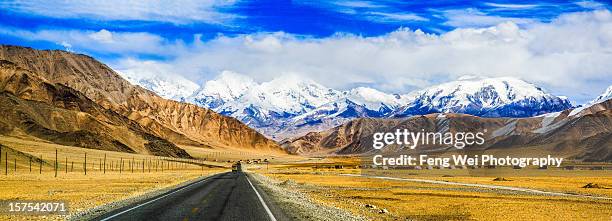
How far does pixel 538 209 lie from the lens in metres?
40.2

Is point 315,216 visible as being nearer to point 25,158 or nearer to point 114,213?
point 114,213

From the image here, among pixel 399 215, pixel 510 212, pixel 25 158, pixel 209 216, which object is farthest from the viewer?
pixel 25 158

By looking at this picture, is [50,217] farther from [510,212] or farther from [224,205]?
[510,212]

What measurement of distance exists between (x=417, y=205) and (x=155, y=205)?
56.4 feet

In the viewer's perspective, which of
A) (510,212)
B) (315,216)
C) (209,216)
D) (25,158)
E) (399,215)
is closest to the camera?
(209,216)

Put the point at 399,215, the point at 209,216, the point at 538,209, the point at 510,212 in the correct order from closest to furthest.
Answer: the point at 209,216
the point at 399,215
the point at 510,212
the point at 538,209

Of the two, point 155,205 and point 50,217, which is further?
point 155,205

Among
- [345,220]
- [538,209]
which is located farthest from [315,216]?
[538,209]

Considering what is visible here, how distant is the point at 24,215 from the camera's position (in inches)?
1205

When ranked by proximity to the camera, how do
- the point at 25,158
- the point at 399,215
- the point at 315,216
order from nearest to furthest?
1. the point at 315,216
2. the point at 399,215
3. the point at 25,158

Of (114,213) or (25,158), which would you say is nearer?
(114,213)

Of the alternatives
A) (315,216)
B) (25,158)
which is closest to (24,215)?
(315,216)

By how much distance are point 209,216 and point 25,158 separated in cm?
12099

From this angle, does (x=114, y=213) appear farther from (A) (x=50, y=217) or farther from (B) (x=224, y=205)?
(B) (x=224, y=205)
